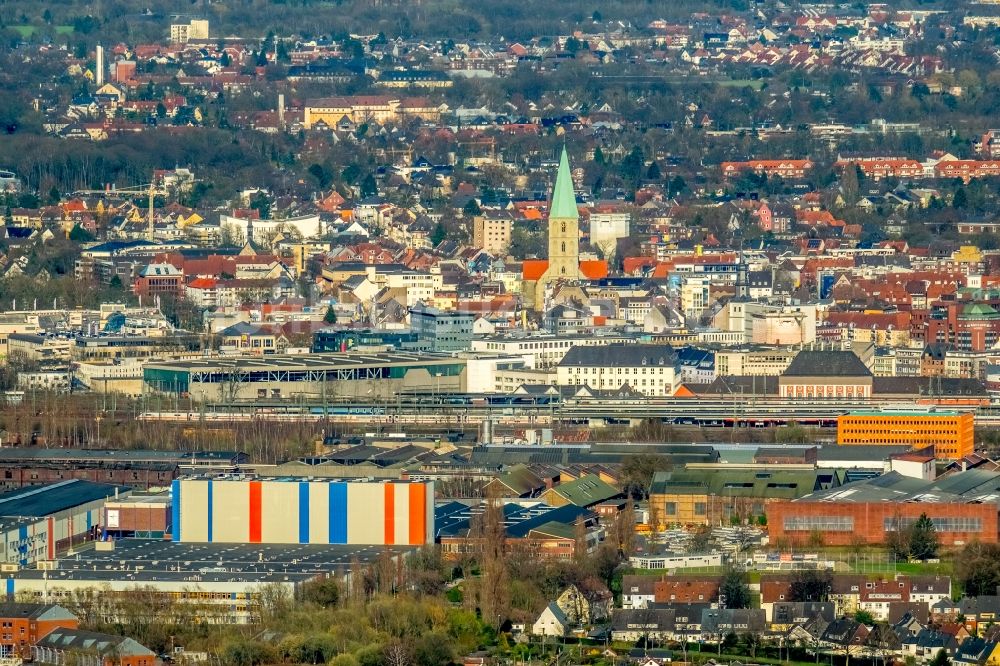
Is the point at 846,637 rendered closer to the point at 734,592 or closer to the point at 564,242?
the point at 734,592

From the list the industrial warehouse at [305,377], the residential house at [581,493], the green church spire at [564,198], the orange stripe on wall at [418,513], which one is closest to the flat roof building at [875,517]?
the residential house at [581,493]

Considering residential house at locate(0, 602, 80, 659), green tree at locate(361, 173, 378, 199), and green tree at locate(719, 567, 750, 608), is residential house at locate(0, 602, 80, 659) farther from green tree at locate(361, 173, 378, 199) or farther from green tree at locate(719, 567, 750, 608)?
green tree at locate(361, 173, 378, 199)

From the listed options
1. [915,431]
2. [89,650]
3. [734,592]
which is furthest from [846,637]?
[915,431]

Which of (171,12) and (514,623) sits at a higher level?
(171,12)

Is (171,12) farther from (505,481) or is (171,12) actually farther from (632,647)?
(632,647)

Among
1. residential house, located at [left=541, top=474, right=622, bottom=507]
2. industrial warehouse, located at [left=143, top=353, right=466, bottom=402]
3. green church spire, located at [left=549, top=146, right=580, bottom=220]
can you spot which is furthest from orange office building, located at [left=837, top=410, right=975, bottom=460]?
green church spire, located at [left=549, top=146, right=580, bottom=220]

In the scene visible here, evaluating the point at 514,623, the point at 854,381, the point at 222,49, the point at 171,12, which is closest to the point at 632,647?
the point at 514,623

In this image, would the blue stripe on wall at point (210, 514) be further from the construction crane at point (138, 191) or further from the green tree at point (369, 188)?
the green tree at point (369, 188)
